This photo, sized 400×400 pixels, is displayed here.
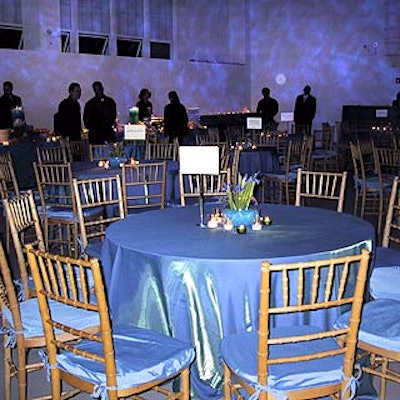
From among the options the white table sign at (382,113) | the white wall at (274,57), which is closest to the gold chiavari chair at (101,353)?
the white wall at (274,57)

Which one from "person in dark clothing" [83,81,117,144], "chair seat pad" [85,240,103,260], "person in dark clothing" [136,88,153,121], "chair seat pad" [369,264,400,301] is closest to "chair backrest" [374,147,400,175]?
"chair seat pad" [369,264,400,301]

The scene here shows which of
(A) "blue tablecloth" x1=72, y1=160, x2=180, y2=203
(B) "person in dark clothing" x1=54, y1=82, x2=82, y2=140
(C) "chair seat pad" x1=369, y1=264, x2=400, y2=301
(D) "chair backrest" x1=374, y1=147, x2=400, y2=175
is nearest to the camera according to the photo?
(C) "chair seat pad" x1=369, y1=264, x2=400, y2=301

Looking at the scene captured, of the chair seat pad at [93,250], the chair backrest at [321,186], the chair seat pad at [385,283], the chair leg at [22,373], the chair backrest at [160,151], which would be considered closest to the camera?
the chair leg at [22,373]

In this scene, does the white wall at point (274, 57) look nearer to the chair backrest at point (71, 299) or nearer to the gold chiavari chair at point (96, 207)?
→ the gold chiavari chair at point (96, 207)

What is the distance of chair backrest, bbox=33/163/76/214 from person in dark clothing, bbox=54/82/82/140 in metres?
2.80

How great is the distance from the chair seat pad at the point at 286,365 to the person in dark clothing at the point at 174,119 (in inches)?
254

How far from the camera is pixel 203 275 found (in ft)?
8.14

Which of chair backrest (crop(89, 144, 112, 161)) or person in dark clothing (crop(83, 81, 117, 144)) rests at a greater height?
person in dark clothing (crop(83, 81, 117, 144))

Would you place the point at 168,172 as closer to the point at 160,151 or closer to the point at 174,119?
the point at 160,151

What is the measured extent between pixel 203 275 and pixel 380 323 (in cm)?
68

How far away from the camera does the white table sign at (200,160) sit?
2.98 m

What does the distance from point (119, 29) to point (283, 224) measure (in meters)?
8.95

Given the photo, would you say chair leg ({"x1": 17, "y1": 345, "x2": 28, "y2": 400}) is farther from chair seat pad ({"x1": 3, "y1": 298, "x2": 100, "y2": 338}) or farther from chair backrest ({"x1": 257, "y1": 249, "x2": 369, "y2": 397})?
chair backrest ({"x1": 257, "y1": 249, "x2": 369, "y2": 397})

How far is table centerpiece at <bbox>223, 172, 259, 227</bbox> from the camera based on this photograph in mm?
3027
